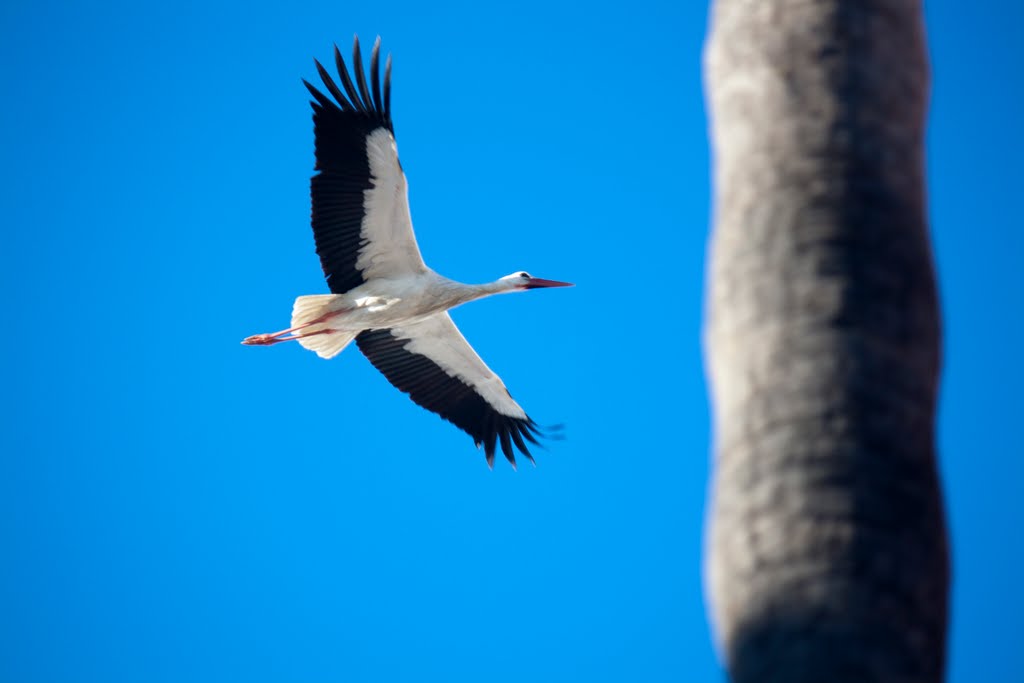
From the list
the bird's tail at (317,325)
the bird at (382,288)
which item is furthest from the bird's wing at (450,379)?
the bird's tail at (317,325)

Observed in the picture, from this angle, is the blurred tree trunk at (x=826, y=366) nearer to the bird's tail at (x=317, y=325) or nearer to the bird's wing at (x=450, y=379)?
the bird's tail at (x=317, y=325)

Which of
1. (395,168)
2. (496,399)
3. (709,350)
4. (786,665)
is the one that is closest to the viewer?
(786,665)

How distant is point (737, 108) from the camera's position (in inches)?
204

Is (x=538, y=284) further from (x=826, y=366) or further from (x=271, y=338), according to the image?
(x=826, y=366)

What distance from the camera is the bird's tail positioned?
13.2 metres

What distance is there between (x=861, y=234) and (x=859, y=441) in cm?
78

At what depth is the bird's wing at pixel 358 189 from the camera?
12.4 meters

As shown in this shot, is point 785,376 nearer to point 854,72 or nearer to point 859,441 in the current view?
point 859,441

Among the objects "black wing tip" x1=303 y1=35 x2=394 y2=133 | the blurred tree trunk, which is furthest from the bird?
the blurred tree trunk

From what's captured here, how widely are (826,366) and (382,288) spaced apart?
9086mm

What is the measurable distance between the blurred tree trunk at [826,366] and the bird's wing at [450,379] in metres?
9.36

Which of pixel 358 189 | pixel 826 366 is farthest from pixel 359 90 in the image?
pixel 826 366

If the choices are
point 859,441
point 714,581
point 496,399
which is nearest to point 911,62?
point 859,441

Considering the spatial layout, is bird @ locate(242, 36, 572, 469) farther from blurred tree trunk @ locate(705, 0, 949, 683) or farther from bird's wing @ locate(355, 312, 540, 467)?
blurred tree trunk @ locate(705, 0, 949, 683)
